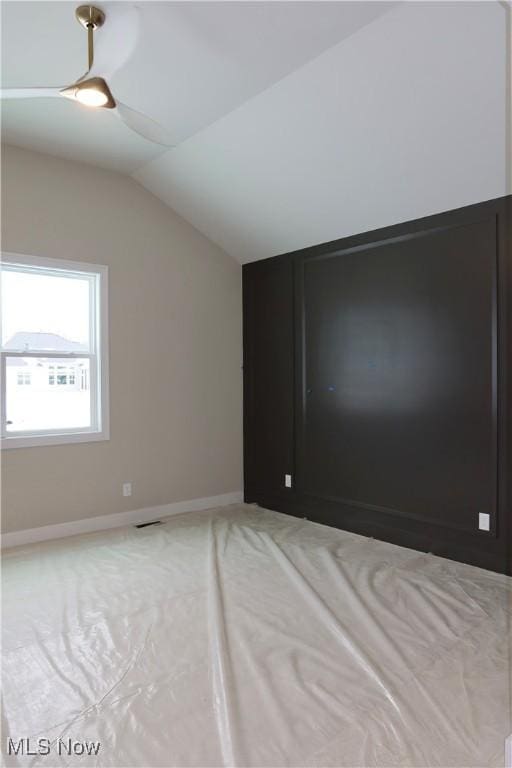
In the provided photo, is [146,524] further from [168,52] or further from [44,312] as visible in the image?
[168,52]

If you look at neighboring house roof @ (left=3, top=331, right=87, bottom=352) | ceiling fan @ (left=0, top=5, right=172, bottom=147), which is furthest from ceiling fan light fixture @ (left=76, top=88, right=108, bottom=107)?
neighboring house roof @ (left=3, top=331, right=87, bottom=352)

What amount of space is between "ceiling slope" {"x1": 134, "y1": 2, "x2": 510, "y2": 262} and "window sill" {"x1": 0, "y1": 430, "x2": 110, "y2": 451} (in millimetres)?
2163

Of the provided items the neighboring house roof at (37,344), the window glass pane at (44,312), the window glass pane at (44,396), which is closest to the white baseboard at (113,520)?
the window glass pane at (44,396)

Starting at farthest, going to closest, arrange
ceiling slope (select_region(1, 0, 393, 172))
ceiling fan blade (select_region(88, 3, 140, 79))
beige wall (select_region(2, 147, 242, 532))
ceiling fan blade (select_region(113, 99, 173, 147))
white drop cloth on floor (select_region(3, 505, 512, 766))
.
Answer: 1. beige wall (select_region(2, 147, 242, 532))
2. ceiling slope (select_region(1, 0, 393, 172))
3. ceiling fan blade (select_region(113, 99, 173, 147))
4. ceiling fan blade (select_region(88, 3, 140, 79))
5. white drop cloth on floor (select_region(3, 505, 512, 766))

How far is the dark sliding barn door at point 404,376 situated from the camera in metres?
3.31

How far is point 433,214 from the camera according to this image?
3.51 metres

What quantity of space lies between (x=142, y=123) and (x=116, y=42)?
370 millimetres

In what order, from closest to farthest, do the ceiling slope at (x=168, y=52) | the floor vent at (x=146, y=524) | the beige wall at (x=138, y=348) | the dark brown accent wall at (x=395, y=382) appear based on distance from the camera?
the ceiling slope at (x=168, y=52) → the dark brown accent wall at (x=395, y=382) → the beige wall at (x=138, y=348) → the floor vent at (x=146, y=524)

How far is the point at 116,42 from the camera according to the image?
199 cm

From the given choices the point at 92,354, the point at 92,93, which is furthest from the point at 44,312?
the point at 92,93

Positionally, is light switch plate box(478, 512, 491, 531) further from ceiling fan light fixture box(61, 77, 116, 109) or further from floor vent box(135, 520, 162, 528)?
ceiling fan light fixture box(61, 77, 116, 109)

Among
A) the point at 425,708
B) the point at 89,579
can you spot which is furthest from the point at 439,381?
the point at 89,579

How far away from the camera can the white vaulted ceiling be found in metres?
2.44

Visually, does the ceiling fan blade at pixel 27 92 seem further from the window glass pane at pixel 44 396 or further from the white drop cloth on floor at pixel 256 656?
the white drop cloth on floor at pixel 256 656
